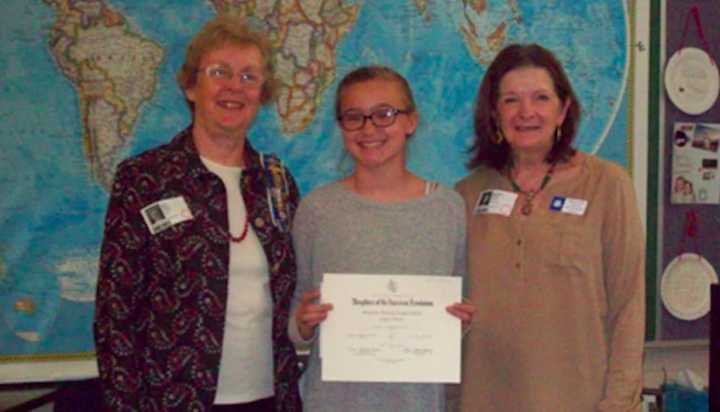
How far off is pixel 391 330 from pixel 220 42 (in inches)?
38.9

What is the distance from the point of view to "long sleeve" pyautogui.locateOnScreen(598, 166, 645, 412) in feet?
6.70

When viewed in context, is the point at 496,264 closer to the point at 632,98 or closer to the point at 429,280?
the point at 429,280

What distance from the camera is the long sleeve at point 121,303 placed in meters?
1.93

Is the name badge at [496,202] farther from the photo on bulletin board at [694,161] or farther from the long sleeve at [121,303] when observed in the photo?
the photo on bulletin board at [694,161]

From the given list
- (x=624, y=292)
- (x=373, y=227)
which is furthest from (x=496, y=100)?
(x=624, y=292)

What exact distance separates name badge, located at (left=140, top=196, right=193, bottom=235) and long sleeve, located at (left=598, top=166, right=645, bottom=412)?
1.22m

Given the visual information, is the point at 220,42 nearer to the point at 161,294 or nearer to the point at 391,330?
the point at 161,294

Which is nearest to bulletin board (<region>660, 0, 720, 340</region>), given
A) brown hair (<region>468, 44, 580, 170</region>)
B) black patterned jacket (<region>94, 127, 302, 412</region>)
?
brown hair (<region>468, 44, 580, 170</region>)

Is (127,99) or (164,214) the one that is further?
(127,99)

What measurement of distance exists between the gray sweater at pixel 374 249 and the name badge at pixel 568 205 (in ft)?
0.98

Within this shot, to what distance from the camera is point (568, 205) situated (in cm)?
213

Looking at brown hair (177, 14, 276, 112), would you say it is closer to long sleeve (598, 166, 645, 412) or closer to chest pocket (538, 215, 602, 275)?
chest pocket (538, 215, 602, 275)

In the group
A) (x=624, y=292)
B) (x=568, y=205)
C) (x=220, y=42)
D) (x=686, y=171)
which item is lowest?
(x=624, y=292)

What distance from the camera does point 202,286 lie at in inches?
78.4
